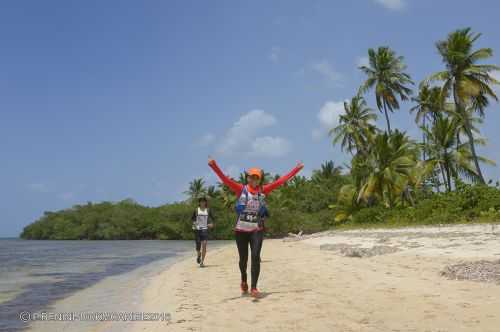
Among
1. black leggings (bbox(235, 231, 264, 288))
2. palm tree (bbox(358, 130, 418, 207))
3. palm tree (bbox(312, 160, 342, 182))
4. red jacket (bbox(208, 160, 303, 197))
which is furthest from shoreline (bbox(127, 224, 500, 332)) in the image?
palm tree (bbox(312, 160, 342, 182))

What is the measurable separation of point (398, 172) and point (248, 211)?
102ft

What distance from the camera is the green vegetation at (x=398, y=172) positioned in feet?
93.6

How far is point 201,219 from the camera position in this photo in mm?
12375

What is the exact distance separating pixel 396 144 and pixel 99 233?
62148 mm

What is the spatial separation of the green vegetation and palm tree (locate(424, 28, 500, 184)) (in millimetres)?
65

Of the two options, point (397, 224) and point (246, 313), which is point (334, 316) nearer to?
point (246, 313)

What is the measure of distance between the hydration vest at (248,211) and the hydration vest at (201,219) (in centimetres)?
586

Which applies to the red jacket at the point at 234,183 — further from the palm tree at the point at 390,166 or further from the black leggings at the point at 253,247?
the palm tree at the point at 390,166

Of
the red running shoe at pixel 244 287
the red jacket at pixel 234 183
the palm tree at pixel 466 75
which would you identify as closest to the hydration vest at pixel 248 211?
the red jacket at pixel 234 183

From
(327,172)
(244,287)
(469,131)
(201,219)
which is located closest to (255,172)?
(244,287)

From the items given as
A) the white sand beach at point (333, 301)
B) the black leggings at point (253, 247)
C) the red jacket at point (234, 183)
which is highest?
the red jacket at point (234, 183)

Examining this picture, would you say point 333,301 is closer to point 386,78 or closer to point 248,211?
point 248,211

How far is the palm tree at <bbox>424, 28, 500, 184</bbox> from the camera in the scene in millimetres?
29969

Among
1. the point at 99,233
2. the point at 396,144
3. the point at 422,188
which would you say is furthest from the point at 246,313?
the point at 99,233
